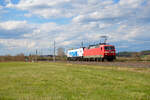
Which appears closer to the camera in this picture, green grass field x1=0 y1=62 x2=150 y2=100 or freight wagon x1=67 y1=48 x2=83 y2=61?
green grass field x1=0 y1=62 x2=150 y2=100

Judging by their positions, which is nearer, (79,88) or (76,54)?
(79,88)

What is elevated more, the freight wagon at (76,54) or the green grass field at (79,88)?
the freight wagon at (76,54)

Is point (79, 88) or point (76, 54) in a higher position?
point (76, 54)

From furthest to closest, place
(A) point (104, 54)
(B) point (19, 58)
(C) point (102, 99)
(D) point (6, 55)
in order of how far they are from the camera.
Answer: (D) point (6, 55) → (B) point (19, 58) → (A) point (104, 54) → (C) point (102, 99)

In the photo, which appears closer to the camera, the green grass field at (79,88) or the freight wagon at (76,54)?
the green grass field at (79,88)

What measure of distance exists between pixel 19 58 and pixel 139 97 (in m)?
82.1

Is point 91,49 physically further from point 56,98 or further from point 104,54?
point 56,98

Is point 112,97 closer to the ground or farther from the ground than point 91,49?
closer to the ground

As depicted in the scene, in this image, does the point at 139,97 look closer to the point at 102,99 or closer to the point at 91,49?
the point at 102,99

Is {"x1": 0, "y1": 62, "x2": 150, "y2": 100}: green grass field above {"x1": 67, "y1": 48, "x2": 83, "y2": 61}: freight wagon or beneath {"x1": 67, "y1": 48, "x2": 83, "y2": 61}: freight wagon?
beneath

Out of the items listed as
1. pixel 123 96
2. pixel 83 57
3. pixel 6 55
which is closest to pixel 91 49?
pixel 83 57

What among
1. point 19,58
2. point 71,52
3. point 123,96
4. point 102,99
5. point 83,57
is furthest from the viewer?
point 19,58

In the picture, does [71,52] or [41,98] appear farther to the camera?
[71,52]

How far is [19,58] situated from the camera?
85.1m
